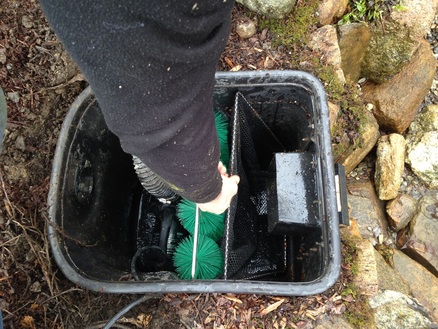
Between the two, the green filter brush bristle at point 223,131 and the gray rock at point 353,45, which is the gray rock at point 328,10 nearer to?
the gray rock at point 353,45

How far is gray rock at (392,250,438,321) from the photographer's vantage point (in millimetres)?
1718

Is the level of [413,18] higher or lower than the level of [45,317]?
higher

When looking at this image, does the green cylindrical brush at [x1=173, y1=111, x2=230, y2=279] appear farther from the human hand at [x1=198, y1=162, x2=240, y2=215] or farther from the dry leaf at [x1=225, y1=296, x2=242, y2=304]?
the human hand at [x1=198, y1=162, x2=240, y2=215]

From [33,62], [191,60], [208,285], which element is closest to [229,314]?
[208,285]

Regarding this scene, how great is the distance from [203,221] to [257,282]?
16.7 inches

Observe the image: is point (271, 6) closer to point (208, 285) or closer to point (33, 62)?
point (33, 62)

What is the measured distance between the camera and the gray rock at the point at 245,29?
4.46ft

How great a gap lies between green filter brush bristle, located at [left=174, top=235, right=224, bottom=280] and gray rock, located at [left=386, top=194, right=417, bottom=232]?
3.26 ft

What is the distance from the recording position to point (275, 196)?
1.30 metres

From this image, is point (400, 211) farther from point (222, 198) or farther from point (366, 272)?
point (222, 198)

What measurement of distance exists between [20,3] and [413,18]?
1611 mm

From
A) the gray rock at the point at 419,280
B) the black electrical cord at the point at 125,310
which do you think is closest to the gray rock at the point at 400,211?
the gray rock at the point at 419,280

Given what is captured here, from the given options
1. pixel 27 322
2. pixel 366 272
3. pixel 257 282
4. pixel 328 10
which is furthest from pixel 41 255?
pixel 328 10

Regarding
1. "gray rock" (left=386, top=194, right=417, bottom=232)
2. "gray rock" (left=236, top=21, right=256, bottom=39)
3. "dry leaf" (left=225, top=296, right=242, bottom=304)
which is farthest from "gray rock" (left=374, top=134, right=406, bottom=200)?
"dry leaf" (left=225, top=296, right=242, bottom=304)
